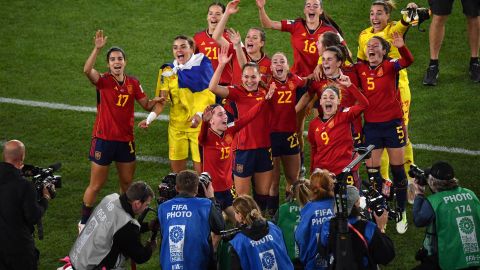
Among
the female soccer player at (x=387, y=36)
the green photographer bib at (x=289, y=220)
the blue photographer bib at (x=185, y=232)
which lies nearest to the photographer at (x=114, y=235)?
the blue photographer bib at (x=185, y=232)

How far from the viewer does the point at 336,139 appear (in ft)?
34.9

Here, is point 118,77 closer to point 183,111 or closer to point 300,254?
point 183,111

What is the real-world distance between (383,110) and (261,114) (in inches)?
53.9

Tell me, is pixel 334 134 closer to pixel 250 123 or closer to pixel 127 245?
pixel 250 123

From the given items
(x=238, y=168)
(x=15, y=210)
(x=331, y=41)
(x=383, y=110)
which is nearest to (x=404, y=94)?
(x=383, y=110)

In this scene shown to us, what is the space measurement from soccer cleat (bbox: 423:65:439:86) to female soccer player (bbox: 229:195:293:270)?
6841mm

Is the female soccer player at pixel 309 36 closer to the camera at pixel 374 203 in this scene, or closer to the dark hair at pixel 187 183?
the camera at pixel 374 203

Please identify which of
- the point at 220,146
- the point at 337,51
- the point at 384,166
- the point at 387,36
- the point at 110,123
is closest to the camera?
the point at 220,146

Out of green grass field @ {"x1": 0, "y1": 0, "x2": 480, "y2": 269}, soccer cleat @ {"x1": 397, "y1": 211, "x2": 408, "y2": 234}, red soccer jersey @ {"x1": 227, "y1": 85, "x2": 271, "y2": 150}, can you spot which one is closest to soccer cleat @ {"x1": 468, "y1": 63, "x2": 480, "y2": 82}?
green grass field @ {"x1": 0, "y1": 0, "x2": 480, "y2": 269}

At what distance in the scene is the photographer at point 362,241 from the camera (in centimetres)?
814

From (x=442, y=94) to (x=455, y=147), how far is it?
1611 mm

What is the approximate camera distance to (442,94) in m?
14.7

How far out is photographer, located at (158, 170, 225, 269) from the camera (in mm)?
8758

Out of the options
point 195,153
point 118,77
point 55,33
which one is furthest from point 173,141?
point 55,33
